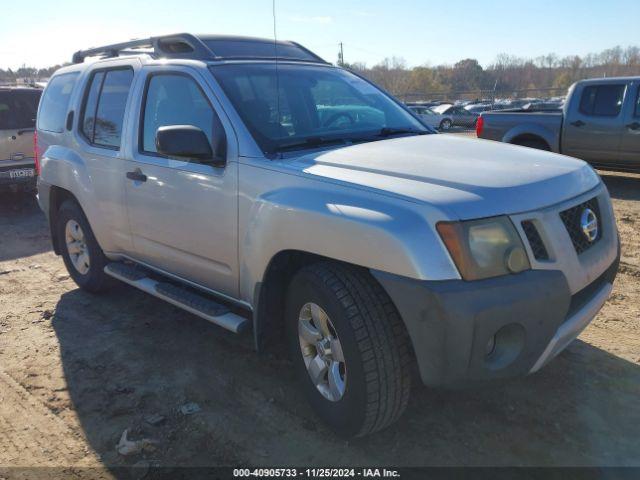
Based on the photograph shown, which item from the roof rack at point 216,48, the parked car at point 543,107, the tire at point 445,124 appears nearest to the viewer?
the roof rack at point 216,48

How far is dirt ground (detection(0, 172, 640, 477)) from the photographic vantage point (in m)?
2.78

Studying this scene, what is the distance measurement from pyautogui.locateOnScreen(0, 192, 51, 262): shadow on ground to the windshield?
4.47 m

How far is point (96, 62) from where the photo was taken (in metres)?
4.70

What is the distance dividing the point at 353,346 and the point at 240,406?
104cm

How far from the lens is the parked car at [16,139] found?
28.6 ft

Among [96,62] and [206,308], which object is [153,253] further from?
[96,62]

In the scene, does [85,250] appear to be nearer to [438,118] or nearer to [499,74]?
[438,118]

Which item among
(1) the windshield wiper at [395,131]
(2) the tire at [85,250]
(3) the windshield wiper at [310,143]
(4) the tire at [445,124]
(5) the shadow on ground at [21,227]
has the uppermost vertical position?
(1) the windshield wiper at [395,131]

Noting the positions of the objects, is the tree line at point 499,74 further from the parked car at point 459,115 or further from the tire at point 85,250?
the tire at point 85,250

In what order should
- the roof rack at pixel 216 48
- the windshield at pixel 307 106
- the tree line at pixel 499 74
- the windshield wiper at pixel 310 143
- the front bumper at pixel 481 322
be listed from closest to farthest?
the front bumper at pixel 481 322 < the windshield wiper at pixel 310 143 < the windshield at pixel 307 106 < the roof rack at pixel 216 48 < the tree line at pixel 499 74

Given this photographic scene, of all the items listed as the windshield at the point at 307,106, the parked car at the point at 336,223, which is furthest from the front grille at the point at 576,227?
the windshield at the point at 307,106

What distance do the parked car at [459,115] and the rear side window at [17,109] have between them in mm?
26275

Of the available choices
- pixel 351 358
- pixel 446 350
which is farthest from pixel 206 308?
pixel 446 350

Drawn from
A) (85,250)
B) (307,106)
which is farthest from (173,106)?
(85,250)
